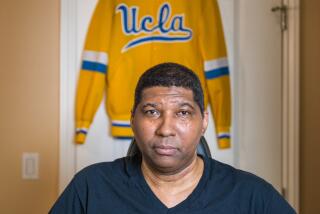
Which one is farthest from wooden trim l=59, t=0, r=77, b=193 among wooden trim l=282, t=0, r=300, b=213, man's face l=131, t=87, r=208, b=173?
wooden trim l=282, t=0, r=300, b=213

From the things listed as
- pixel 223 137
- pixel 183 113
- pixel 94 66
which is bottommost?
pixel 223 137

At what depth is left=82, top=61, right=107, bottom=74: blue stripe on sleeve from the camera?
6.37 ft

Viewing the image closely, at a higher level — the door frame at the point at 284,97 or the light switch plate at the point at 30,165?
the door frame at the point at 284,97

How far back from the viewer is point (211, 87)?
2.01m

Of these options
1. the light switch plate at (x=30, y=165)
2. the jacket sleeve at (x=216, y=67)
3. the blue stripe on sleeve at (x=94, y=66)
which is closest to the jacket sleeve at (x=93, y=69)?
the blue stripe on sleeve at (x=94, y=66)

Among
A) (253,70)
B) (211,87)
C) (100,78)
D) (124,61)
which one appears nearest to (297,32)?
(253,70)

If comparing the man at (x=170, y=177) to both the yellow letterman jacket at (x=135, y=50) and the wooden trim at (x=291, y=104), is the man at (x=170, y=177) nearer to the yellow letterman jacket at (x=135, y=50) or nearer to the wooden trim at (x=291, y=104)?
the yellow letterman jacket at (x=135, y=50)

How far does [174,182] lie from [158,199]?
82 mm

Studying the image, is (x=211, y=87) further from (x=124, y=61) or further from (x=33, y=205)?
(x=33, y=205)

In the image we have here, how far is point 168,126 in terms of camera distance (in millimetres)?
1116

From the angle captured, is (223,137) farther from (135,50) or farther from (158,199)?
(158,199)

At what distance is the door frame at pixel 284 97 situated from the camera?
6.37 feet

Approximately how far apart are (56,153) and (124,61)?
0.55 m

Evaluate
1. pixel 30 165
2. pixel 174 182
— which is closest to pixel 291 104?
pixel 174 182
